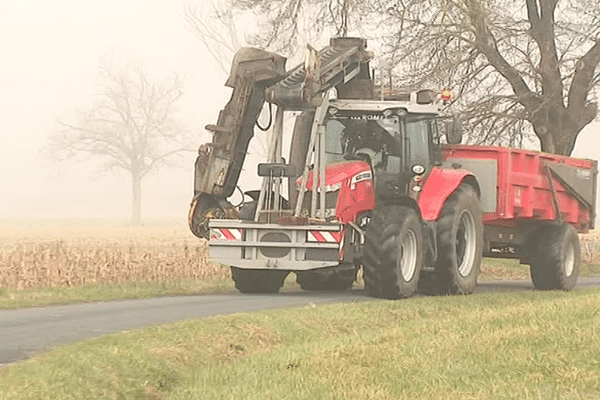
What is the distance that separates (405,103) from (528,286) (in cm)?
599

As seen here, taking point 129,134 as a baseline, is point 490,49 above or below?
below

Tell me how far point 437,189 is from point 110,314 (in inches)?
213

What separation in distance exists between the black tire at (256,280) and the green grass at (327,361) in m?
4.17

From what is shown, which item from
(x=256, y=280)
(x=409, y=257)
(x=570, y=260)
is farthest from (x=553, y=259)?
(x=256, y=280)

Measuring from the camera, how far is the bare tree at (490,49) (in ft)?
80.7

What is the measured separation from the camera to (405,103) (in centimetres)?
1653

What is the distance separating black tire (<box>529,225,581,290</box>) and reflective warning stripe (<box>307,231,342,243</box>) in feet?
18.7

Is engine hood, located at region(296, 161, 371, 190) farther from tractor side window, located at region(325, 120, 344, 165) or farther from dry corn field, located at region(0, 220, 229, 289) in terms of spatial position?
dry corn field, located at region(0, 220, 229, 289)

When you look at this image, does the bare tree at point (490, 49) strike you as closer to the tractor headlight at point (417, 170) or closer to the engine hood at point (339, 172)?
the tractor headlight at point (417, 170)

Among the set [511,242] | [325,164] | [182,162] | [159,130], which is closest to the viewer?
[325,164]

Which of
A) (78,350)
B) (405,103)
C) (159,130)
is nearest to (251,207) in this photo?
(405,103)

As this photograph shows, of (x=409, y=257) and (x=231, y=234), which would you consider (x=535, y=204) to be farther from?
(x=231, y=234)

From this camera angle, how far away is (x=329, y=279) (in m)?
18.3

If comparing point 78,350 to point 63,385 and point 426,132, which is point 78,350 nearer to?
point 63,385
